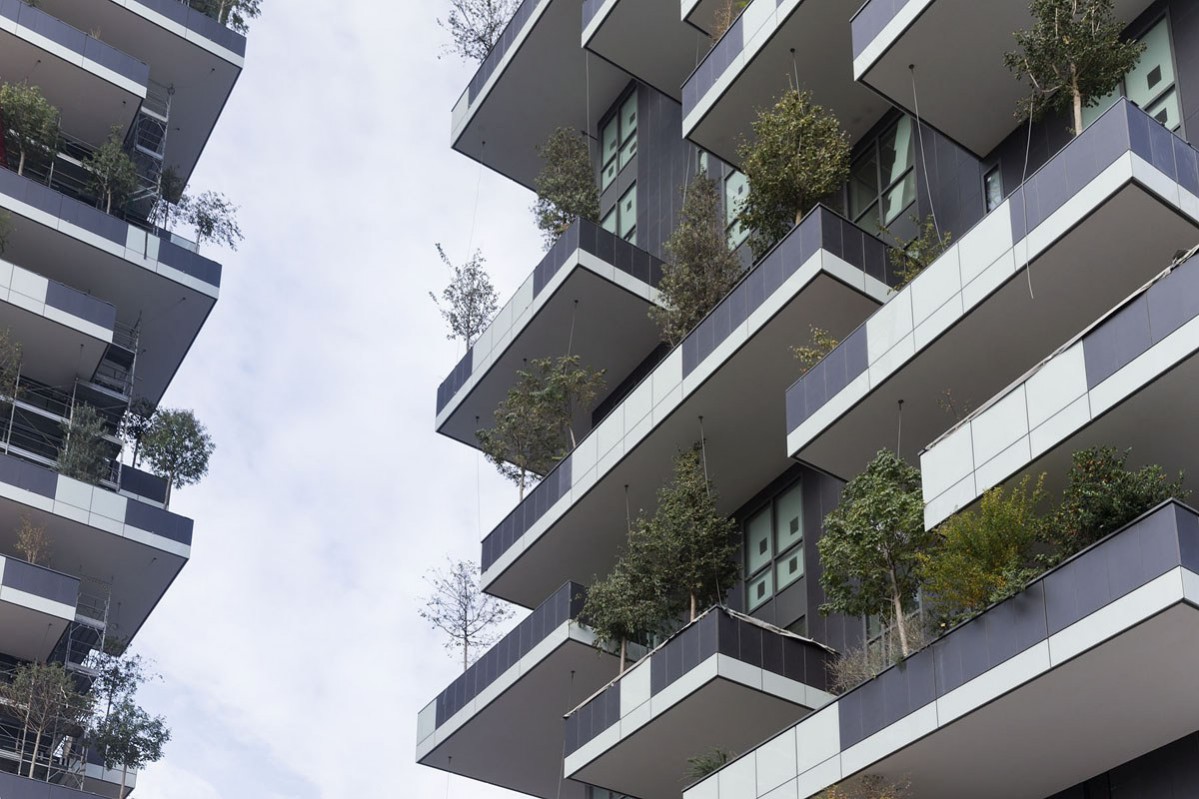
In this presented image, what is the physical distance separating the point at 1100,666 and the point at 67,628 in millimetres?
31034

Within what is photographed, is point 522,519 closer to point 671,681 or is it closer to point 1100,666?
point 671,681

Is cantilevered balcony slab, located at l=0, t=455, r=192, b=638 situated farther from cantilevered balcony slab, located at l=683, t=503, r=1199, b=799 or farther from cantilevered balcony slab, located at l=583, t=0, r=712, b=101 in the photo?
cantilevered balcony slab, located at l=683, t=503, r=1199, b=799

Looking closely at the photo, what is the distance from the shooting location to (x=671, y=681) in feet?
84.4

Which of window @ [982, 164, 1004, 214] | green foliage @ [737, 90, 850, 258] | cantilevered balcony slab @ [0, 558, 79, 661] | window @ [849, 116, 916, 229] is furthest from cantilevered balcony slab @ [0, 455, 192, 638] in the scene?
window @ [982, 164, 1004, 214]

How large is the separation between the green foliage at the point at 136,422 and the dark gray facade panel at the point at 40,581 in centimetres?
546

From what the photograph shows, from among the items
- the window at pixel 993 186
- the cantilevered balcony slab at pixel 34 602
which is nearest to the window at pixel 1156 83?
the window at pixel 993 186

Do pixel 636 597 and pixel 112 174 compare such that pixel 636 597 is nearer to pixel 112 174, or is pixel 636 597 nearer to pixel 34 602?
pixel 34 602

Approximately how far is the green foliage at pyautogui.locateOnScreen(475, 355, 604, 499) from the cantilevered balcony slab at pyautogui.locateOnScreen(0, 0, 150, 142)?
21.1m

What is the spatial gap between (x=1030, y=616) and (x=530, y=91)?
25.0 m

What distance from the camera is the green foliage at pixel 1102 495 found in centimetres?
1825

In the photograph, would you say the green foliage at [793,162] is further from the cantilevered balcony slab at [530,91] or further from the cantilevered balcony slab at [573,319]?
the cantilevered balcony slab at [530,91]

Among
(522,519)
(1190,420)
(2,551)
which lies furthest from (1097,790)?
(2,551)

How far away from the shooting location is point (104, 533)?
43.2m

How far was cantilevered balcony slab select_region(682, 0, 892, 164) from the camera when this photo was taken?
91.2ft
